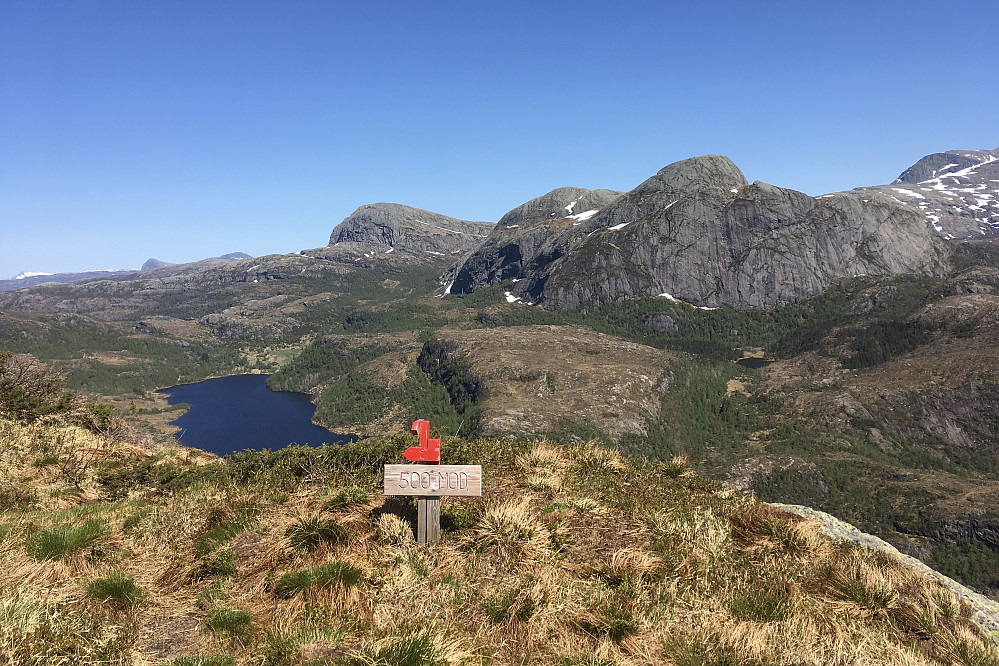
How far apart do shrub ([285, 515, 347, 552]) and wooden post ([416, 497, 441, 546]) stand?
181cm

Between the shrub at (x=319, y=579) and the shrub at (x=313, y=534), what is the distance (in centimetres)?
112

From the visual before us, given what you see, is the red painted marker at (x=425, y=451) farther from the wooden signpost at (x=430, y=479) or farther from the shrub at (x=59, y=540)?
the shrub at (x=59, y=540)

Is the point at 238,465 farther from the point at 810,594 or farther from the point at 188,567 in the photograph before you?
the point at 810,594

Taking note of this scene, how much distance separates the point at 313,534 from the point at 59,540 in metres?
5.32

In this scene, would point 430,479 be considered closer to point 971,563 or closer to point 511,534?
point 511,534

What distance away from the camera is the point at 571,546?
35.3ft

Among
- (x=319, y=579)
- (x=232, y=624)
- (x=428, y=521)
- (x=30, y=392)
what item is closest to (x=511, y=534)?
(x=428, y=521)

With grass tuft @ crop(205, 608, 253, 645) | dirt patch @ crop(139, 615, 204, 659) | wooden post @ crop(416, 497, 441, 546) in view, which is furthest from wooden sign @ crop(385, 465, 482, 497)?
dirt patch @ crop(139, 615, 204, 659)

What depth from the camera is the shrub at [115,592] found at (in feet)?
25.7

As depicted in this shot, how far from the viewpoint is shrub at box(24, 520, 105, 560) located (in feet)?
30.1

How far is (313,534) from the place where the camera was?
10.1 meters

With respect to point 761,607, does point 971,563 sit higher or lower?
lower

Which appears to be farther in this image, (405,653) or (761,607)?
(761,607)

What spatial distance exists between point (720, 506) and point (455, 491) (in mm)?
8481
